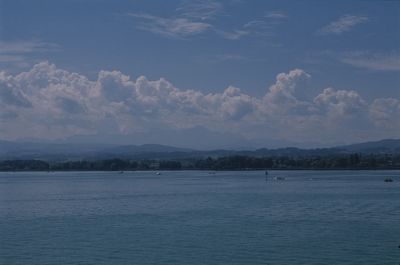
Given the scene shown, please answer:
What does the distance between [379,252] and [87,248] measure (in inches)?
515

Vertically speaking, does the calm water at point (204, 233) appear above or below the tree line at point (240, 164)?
below

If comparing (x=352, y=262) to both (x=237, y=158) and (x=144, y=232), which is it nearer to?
(x=144, y=232)

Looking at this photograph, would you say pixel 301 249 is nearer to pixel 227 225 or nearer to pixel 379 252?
pixel 379 252

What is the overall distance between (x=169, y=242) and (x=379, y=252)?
9.67 metres

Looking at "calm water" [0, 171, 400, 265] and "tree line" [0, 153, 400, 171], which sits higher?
"tree line" [0, 153, 400, 171]

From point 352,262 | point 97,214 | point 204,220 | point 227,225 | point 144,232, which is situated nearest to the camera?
point 352,262

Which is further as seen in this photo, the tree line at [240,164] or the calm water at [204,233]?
the tree line at [240,164]

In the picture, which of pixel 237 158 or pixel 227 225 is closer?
pixel 227 225

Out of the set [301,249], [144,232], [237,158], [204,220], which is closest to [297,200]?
[204,220]

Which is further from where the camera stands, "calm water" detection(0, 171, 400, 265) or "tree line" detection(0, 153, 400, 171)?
"tree line" detection(0, 153, 400, 171)

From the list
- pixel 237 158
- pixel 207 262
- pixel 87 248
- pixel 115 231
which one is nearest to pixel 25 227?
pixel 115 231

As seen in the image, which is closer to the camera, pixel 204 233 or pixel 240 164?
pixel 204 233

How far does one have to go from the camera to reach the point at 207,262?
83.7 ft

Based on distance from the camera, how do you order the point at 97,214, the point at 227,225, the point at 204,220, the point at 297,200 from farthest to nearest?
the point at 297,200
the point at 97,214
the point at 204,220
the point at 227,225
